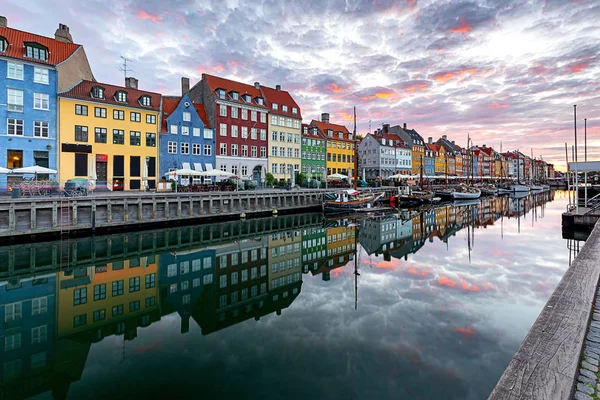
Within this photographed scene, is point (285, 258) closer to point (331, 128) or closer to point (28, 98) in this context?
point (28, 98)

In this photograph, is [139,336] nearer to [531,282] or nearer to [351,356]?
[351,356]

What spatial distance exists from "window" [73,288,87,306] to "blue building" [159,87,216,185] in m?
29.7

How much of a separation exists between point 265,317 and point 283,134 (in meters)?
48.8

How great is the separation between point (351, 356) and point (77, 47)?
4373 centimetres

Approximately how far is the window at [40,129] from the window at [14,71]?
14.0ft

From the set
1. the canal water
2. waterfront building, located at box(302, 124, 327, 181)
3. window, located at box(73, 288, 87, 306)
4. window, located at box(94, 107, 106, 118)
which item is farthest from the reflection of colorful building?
waterfront building, located at box(302, 124, 327, 181)

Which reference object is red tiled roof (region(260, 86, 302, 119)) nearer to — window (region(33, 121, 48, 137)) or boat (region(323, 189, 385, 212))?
boat (region(323, 189, 385, 212))

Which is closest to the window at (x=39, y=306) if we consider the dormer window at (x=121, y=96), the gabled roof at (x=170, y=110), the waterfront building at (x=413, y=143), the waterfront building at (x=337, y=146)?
the dormer window at (x=121, y=96)

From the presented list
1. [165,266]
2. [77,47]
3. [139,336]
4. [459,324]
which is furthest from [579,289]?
[77,47]

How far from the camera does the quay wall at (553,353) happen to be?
388 centimetres

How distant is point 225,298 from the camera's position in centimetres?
1240

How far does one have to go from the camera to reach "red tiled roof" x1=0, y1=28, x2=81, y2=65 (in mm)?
32094

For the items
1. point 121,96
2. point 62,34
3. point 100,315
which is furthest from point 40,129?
point 100,315

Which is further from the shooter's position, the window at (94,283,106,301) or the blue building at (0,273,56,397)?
the window at (94,283,106,301)
